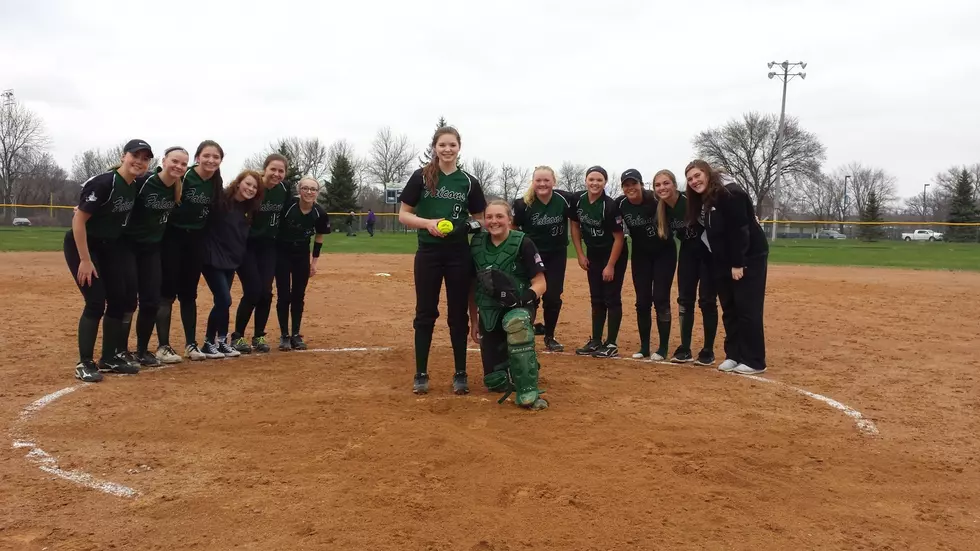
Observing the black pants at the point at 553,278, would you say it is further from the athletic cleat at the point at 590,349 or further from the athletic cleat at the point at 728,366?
the athletic cleat at the point at 728,366

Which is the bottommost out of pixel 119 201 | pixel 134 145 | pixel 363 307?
pixel 363 307

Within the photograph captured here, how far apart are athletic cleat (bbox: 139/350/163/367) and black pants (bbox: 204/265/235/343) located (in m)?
0.55

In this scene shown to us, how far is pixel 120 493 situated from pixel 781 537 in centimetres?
307

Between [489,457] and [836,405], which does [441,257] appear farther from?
[836,405]

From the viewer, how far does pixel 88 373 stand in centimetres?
549

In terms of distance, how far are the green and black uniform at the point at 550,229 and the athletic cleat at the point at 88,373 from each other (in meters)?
4.11

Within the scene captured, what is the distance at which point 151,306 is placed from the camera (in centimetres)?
602

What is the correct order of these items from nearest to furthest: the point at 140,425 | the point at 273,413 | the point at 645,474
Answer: the point at 645,474, the point at 140,425, the point at 273,413

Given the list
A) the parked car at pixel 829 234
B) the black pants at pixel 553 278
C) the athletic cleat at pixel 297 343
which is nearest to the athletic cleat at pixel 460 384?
the black pants at pixel 553 278

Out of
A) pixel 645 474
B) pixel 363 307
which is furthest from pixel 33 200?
pixel 645 474

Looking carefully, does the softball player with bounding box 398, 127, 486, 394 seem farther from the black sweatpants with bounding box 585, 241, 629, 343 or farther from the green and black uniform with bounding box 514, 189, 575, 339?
the black sweatpants with bounding box 585, 241, 629, 343

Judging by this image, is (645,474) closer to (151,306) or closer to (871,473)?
(871,473)

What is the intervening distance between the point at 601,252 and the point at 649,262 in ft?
1.69

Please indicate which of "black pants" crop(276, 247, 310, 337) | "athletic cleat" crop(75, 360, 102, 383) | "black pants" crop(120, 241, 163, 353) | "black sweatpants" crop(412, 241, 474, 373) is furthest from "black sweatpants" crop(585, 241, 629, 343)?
"athletic cleat" crop(75, 360, 102, 383)
